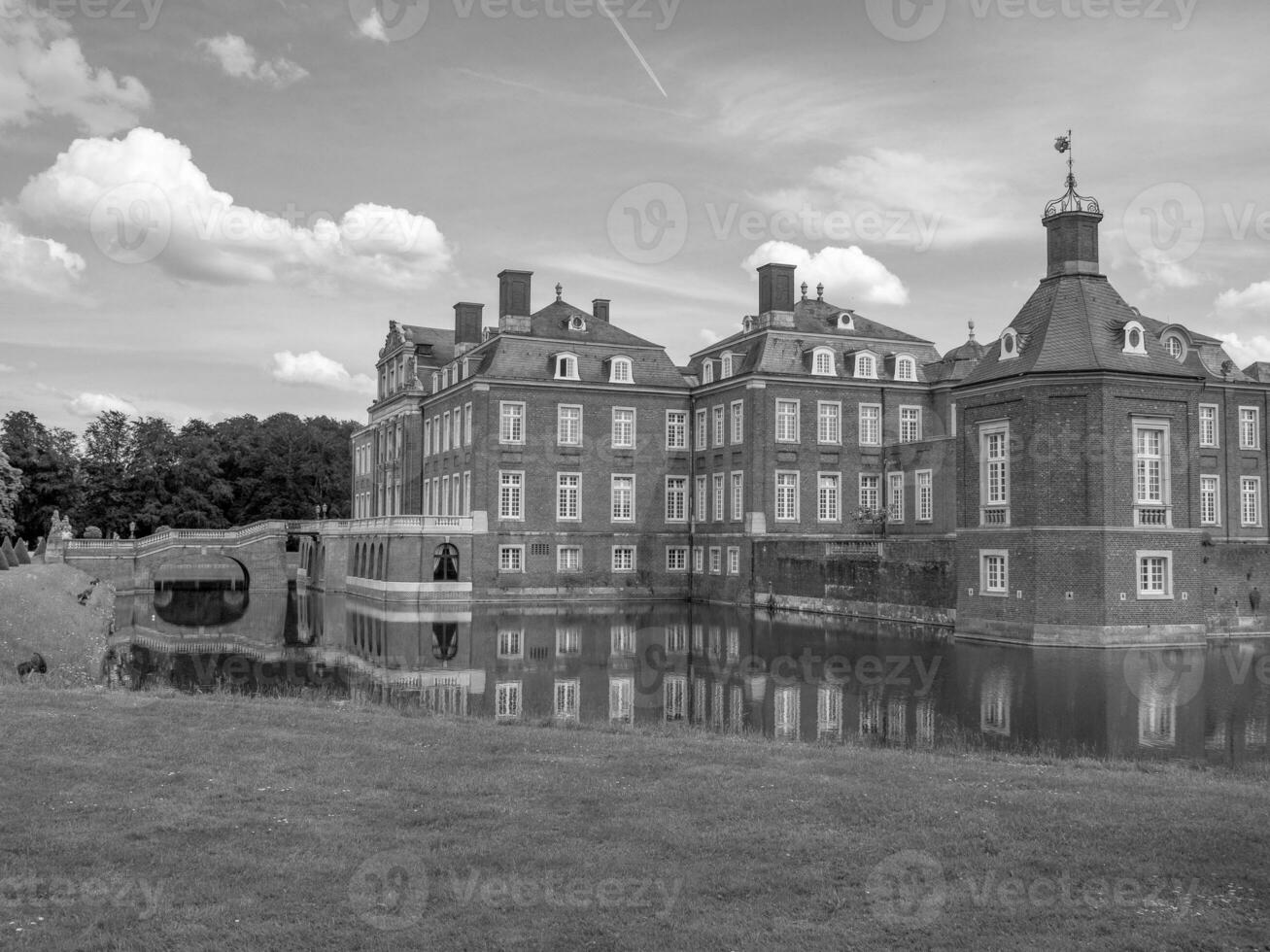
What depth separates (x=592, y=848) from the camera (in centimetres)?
743

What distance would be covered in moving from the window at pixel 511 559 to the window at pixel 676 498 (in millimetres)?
6510

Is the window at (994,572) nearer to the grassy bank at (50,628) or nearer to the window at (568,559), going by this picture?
the window at (568,559)

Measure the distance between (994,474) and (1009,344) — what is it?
338 centimetres

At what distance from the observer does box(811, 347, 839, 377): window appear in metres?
43.9

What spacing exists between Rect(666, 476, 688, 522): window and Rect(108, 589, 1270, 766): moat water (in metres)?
11.5

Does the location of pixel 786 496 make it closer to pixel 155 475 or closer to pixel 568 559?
pixel 568 559

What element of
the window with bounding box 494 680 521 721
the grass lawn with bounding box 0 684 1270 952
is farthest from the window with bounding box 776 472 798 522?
the grass lawn with bounding box 0 684 1270 952

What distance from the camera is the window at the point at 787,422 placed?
43188 millimetres

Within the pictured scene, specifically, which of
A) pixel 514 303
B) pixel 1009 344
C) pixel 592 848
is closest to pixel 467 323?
pixel 514 303

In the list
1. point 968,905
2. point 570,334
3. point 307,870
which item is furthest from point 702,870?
point 570,334

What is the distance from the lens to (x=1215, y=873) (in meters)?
6.88

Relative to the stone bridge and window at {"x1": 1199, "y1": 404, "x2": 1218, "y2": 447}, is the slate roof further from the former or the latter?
the stone bridge

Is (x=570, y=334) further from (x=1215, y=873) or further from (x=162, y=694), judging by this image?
(x=1215, y=873)

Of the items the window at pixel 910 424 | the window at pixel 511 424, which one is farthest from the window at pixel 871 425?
the window at pixel 511 424
